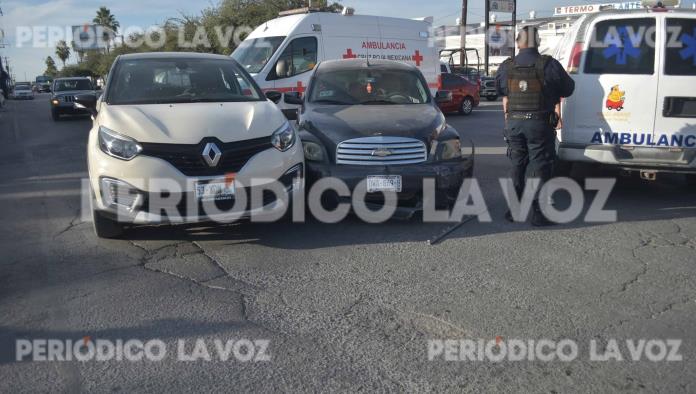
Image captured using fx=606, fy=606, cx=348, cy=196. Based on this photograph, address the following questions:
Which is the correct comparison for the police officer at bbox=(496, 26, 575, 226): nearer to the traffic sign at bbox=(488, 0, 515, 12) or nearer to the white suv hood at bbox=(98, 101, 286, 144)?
the white suv hood at bbox=(98, 101, 286, 144)

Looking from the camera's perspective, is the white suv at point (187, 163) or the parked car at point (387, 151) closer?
the white suv at point (187, 163)

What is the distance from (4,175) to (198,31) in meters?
26.1

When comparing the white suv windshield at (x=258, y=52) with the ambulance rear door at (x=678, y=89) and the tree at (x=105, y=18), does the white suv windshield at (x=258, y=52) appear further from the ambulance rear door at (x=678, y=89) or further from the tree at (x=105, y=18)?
the tree at (x=105, y=18)

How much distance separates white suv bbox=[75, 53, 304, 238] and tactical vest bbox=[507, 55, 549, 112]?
7.22 feet

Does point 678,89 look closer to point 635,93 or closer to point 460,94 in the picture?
point 635,93

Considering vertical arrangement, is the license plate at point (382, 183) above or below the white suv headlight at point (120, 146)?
below

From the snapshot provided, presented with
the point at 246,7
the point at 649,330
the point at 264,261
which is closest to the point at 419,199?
the point at 264,261

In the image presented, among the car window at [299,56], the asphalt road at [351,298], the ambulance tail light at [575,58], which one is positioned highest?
the car window at [299,56]

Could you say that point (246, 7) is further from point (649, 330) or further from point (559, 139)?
point (649, 330)

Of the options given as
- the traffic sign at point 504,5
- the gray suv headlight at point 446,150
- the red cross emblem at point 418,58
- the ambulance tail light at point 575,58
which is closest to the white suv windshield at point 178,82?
the gray suv headlight at point 446,150

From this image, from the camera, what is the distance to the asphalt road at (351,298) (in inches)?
126

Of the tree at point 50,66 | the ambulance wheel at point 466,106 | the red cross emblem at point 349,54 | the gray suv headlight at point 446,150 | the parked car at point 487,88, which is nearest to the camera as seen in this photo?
the gray suv headlight at point 446,150

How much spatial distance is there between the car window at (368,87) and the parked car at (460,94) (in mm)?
11759

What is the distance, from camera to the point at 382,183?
Answer: 5.86 metres
